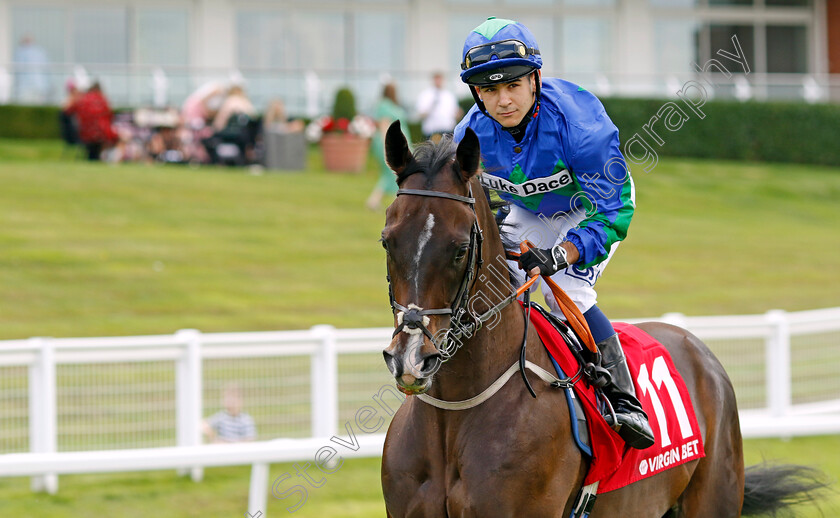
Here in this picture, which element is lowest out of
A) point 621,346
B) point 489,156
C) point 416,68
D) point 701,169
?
point 621,346

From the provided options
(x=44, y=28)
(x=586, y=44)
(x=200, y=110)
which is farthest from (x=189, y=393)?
(x=586, y=44)

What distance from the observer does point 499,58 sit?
3090 millimetres

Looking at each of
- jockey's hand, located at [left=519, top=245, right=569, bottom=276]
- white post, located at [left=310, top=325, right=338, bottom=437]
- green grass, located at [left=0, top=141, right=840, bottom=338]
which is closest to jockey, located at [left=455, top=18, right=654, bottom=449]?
jockey's hand, located at [left=519, top=245, right=569, bottom=276]

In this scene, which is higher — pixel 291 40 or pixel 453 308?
pixel 291 40

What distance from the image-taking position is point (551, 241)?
11.7ft

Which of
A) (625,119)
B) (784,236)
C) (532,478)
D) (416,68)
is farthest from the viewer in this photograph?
(416,68)

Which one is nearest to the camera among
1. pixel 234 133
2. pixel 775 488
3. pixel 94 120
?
pixel 775 488

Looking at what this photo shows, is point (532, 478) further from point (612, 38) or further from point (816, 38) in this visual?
point (816, 38)

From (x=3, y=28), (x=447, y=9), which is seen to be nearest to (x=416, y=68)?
(x=447, y=9)

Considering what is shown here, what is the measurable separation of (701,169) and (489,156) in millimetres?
17525

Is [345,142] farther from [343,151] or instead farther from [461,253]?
[461,253]

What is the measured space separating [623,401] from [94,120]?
1360 centimetres

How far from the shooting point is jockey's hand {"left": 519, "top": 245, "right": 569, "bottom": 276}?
3.00 m

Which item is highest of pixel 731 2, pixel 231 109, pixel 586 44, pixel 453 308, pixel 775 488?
pixel 731 2
